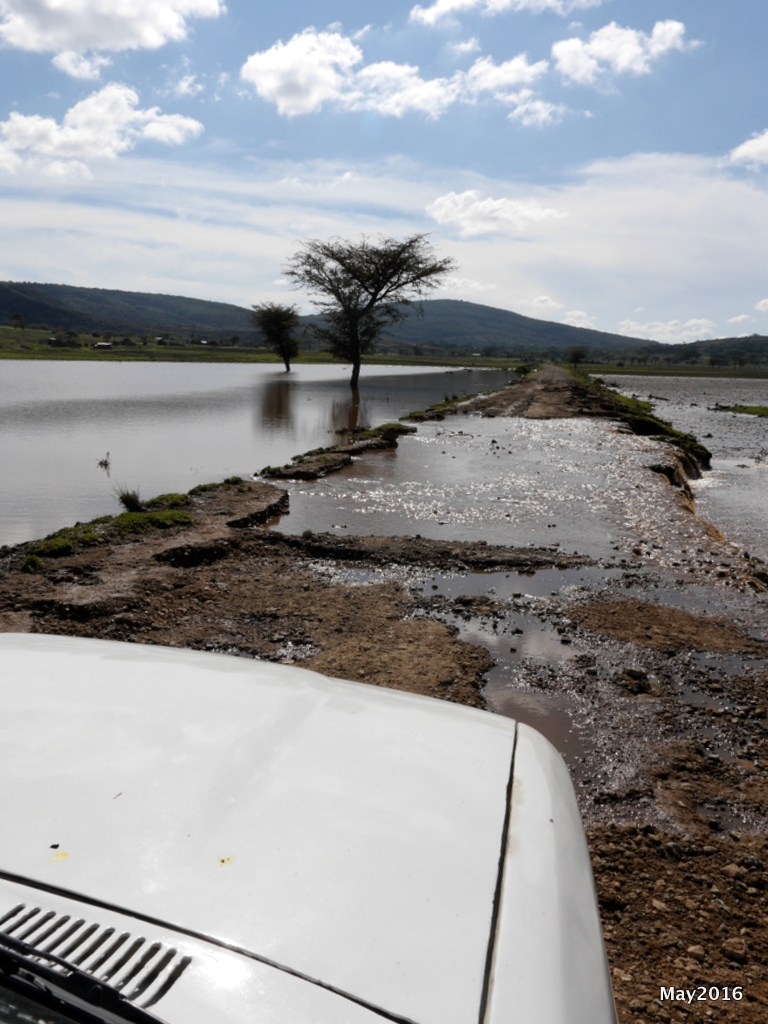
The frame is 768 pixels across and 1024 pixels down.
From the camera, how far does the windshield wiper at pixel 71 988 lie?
1094mm

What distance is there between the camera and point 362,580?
27.6 feet

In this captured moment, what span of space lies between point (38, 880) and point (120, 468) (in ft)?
51.4

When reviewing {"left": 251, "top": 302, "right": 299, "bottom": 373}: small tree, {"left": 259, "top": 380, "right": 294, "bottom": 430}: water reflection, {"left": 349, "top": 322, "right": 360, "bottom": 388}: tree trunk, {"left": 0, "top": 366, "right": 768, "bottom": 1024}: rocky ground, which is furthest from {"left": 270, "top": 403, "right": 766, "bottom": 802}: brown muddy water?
{"left": 251, "top": 302, "right": 299, "bottom": 373}: small tree

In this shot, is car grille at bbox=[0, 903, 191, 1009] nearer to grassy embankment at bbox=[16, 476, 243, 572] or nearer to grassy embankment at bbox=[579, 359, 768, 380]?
grassy embankment at bbox=[16, 476, 243, 572]

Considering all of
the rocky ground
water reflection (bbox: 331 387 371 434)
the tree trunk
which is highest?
the tree trunk

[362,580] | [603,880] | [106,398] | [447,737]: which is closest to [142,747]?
[447,737]

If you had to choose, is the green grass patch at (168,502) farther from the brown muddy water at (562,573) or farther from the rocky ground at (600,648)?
the brown muddy water at (562,573)

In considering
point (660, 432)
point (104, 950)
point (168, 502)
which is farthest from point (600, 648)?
point (660, 432)

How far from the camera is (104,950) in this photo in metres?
1.25

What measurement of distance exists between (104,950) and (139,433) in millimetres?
21893

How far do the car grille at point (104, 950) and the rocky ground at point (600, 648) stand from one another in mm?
2300

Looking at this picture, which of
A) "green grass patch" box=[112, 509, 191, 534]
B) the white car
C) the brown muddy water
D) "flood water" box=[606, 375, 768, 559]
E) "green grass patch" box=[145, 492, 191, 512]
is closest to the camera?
the white car

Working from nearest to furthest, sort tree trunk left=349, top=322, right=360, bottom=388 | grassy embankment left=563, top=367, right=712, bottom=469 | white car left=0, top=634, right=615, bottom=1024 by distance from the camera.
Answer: white car left=0, top=634, right=615, bottom=1024
grassy embankment left=563, top=367, right=712, bottom=469
tree trunk left=349, top=322, right=360, bottom=388

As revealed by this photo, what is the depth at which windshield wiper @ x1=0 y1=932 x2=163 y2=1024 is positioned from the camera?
1.09 metres
